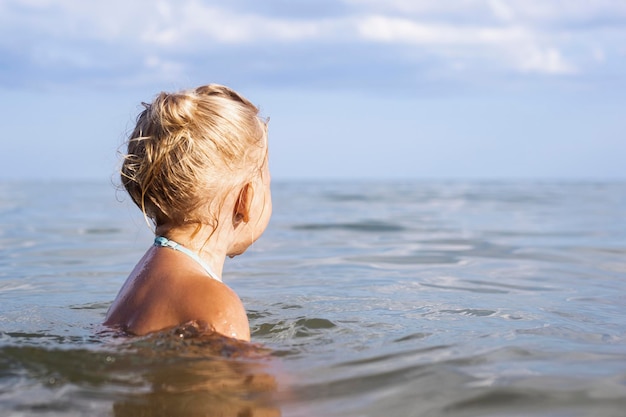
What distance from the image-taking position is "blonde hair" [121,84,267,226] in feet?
10.2

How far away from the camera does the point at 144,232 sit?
10602 mm

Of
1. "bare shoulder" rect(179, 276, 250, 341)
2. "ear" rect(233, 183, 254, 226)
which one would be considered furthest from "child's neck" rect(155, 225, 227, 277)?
"bare shoulder" rect(179, 276, 250, 341)

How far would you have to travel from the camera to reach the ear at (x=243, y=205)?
341 centimetres

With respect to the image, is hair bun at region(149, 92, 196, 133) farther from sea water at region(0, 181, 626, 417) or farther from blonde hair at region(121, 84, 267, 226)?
sea water at region(0, 181, 626, 417)

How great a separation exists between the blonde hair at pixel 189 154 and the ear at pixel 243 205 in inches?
2.1

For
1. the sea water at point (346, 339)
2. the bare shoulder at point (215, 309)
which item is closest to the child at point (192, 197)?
the bare shoulder at point (215, 309)

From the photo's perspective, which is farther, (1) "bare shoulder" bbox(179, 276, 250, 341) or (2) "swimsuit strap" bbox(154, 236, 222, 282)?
(2) "swimsuit strap" bbox(154, 236, 222, 282)

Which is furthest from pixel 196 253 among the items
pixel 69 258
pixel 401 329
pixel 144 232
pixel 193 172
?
pixel 144 232

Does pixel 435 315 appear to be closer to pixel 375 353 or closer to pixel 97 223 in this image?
pixel 375 353

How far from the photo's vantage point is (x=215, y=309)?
2.88 m

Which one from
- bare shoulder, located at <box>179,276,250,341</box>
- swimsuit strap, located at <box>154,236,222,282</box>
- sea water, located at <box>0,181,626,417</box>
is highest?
swimsuit strap, located at <box>154,236,222,282</box>

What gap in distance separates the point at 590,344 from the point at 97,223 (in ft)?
29.7

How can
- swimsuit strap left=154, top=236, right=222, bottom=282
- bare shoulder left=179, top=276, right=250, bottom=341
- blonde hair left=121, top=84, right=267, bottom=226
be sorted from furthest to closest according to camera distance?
swimsuit strap left=154, top=236, right=222, bottom=282 → blonde hair left=121, top=84, right=267, bottom=226 → bare shoulder left=179, top=276, right=250, bottom=341

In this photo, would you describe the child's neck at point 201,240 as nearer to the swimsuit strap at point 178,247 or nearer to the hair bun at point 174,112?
the swimsuit strap at point 178,247
